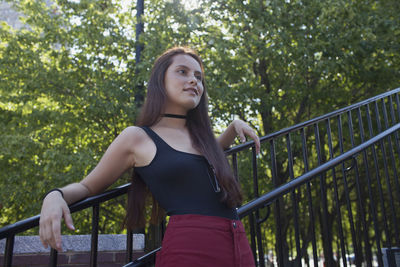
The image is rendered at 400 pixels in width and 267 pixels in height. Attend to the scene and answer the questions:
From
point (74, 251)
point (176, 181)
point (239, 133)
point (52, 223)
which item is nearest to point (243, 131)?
point (239, 133)

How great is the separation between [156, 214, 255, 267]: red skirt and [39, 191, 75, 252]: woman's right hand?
46 centimetres

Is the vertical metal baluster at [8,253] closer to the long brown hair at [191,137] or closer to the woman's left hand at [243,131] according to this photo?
the long brown hair at [191,137]

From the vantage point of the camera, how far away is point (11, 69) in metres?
8.76

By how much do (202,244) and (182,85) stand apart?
0.86 m

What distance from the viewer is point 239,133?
232cm

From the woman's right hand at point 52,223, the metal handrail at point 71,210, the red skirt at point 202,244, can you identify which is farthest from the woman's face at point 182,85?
the woman's right hand at point 52,223

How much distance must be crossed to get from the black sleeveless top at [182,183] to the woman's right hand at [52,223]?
0.45 meters

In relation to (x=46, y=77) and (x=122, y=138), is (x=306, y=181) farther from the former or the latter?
(x=46, y=77)

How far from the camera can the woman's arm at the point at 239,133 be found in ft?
7.64

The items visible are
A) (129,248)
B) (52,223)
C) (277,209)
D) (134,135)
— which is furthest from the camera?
(277,209)

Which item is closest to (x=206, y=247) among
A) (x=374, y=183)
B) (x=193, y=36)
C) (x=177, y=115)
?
(x=177, y=115)

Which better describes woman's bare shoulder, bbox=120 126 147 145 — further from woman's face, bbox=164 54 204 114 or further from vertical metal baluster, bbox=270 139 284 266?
vertical metal baluster, bbox=270 139 284 266

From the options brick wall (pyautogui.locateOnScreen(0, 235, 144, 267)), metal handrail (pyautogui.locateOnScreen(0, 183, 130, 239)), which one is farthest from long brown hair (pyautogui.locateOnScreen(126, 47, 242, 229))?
brick wall (pyautogui.locateOnScreen(0, 235, 144, 267))

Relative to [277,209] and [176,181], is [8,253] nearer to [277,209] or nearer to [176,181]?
[176,181]
